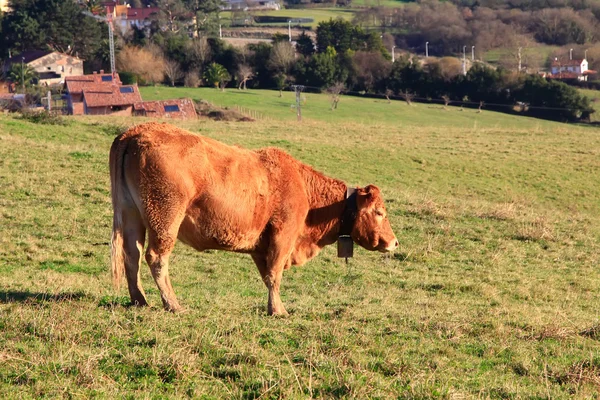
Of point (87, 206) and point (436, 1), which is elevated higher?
point (436, 1)

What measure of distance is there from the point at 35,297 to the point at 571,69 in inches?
4589

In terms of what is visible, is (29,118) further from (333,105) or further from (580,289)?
(333,105)

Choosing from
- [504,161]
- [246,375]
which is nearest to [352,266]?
[246,375]

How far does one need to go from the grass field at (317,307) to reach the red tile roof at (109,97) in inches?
1405

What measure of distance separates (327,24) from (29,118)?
3332 inches

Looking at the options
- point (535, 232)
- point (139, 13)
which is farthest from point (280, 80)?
point (535, 232)

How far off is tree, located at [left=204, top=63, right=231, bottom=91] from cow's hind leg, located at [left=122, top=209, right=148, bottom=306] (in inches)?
3079

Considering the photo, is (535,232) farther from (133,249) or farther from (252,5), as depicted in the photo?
(252,5)

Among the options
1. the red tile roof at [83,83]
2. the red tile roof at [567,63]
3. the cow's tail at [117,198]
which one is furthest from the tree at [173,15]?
the cow's tail at [117,198]

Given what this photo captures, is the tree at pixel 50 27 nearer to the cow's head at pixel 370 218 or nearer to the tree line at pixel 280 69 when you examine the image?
the tree line at pixel 280 69

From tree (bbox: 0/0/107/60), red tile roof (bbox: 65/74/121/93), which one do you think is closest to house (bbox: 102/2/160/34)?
tree (bbox: 0/0/107/60)

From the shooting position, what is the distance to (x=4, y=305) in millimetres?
8719

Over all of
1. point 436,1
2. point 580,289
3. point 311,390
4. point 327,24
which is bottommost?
point 580,289

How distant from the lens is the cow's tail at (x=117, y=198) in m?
9.47
